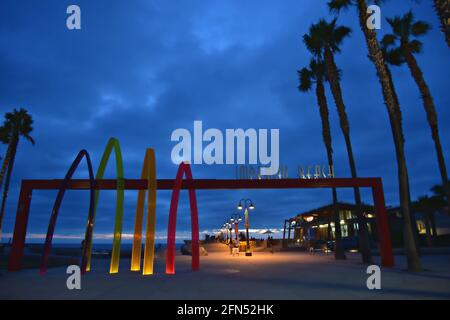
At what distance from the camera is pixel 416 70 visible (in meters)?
19.8

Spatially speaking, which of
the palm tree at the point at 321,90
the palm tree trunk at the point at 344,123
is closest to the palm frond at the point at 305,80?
the palm tree at the point at 321,90

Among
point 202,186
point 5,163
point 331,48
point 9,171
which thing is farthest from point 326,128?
point 9,171

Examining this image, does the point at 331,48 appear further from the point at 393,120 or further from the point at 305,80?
the point at 393,120

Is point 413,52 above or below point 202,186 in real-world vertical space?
above

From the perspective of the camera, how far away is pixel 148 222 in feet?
48.5

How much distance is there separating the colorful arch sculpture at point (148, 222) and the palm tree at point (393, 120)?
36.2 ft

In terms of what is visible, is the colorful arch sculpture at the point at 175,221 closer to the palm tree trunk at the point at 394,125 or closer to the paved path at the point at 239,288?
the paved path at the point at 239,288

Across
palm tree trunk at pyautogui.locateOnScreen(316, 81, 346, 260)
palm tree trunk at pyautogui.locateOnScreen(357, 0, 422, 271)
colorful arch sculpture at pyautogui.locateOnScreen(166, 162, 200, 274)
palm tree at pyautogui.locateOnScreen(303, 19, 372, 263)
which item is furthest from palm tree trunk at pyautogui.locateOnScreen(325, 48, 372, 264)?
colorful arch sculpture at pyautogui.locateOnScreen(166, 162, 200, 274)

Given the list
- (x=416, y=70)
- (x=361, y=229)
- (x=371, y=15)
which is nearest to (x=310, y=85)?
(x=416, y=70)

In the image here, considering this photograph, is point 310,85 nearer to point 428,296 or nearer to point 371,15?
point 371,15

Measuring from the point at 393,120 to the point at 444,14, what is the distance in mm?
5593

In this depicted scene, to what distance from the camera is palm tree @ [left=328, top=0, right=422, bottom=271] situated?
1413 centimetres
